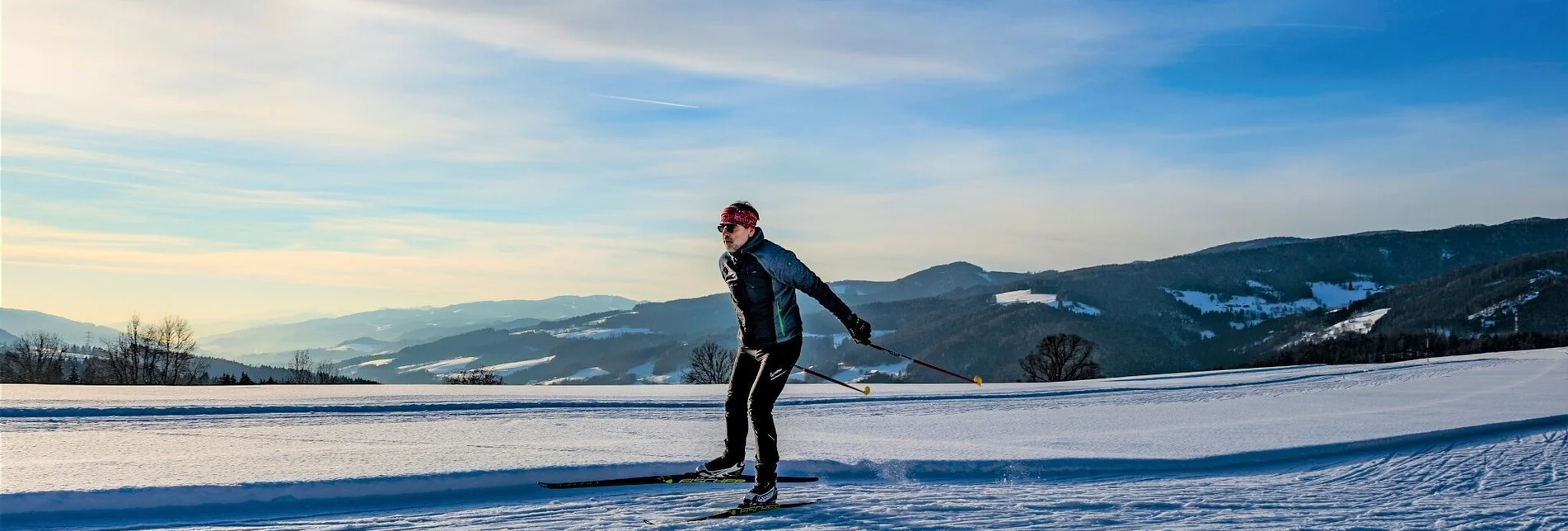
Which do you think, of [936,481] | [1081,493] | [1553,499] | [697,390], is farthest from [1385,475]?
[697,390]

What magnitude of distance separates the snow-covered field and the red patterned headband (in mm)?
1993

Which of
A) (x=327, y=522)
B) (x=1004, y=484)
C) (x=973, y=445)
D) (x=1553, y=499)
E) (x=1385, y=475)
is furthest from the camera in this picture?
(x=973, y=445)

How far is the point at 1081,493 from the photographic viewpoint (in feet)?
25.2

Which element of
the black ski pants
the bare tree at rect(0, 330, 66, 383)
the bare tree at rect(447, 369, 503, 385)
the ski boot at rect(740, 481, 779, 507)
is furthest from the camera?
the bare tree at rect(0, 330, 66, 383)

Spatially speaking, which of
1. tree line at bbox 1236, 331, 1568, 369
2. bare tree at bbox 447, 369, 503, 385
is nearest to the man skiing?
bare tree at bbox 447, 369, 503, 385

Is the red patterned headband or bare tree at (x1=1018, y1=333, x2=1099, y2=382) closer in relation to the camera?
the red patterned headband

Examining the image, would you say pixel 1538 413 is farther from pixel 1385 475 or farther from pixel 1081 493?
pixel 1081 493

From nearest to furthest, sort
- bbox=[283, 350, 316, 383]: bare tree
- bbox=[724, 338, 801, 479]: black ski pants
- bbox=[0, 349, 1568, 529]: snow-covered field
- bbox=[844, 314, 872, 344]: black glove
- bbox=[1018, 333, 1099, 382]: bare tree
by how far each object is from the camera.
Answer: bbox=[0, 349, 1568, 529]: snow-covered field, bbox=[844, 314, 872, 344]: black glove, bbox=[724, 338, 801, 479]: black ski pants, bbox=[1018, 333, 1099, 382]: bare tree, bbox=[283, 350, 316, 383]: bare tree

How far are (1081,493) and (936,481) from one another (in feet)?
4.28

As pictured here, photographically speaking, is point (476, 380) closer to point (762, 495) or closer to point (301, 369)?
point (762, 495)

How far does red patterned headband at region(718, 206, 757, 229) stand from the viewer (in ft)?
22.6

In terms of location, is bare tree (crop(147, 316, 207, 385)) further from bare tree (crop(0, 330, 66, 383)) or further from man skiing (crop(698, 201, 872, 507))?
man skiing (crop(698, 201, 872, 507))

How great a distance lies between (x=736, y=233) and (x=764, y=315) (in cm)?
63

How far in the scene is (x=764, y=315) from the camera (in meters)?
7.09
